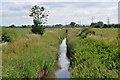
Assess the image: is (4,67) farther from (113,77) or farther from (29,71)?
(113,77)

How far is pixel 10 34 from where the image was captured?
23.1 m

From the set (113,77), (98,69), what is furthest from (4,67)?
(113,77)

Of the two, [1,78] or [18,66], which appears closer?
[1,78]

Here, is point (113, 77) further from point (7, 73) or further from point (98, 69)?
point (7, 73)

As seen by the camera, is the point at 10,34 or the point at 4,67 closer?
the point at 4,67

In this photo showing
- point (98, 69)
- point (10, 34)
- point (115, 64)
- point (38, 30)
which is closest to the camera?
point (98, 69)

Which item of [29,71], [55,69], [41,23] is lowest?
[55,69]

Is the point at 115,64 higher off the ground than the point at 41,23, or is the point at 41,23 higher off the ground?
the point at 41,23

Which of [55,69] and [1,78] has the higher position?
[1,78]

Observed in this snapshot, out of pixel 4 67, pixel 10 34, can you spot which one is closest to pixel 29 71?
pixel 4 67

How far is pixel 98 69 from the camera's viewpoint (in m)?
7.99

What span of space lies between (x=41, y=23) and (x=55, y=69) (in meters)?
21.4

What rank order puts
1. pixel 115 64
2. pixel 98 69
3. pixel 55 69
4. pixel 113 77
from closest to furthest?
pixel 113 77 → pixel 98 69 → pixel 115 64 → pixel 55 69

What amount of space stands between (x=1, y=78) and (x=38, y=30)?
25.4 m
